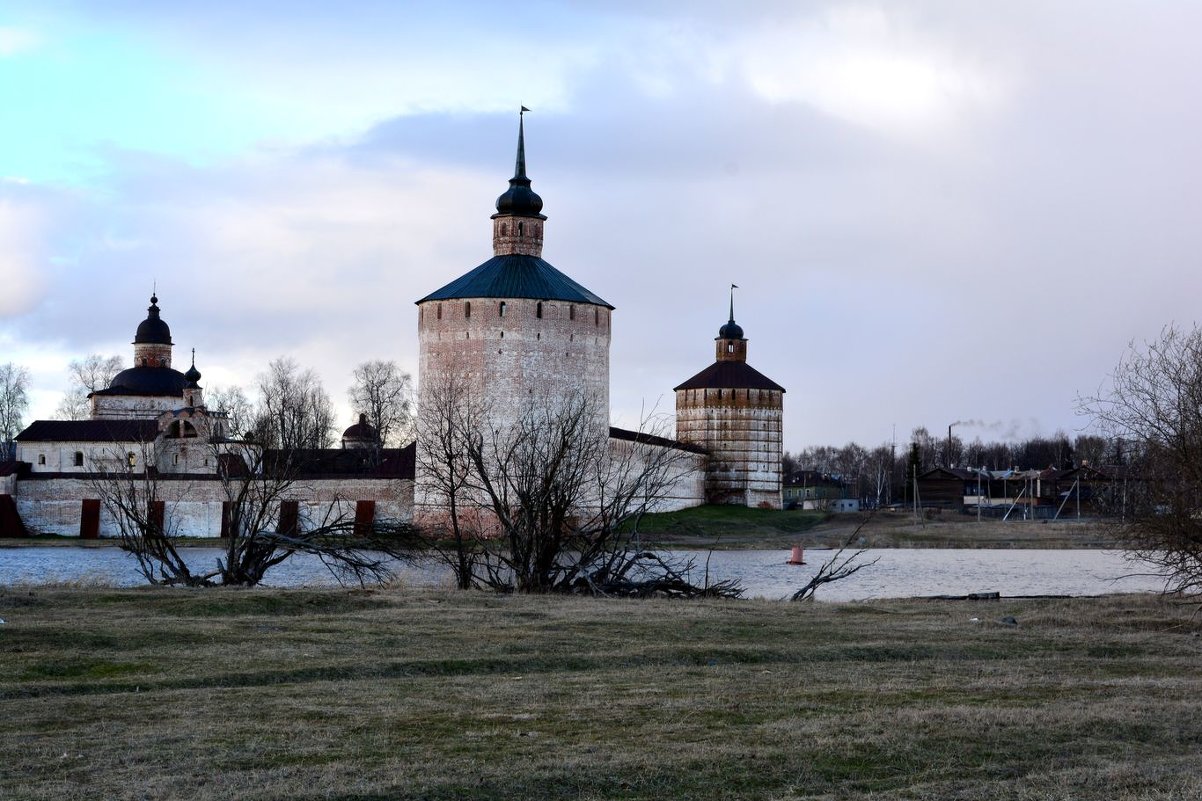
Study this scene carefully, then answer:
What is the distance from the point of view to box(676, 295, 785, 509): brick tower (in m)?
61.0

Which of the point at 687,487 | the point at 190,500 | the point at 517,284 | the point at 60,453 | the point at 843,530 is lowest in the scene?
the point at 843,530

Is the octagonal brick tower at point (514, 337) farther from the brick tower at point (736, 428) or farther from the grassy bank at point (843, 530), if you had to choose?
the brick tower at point (736, 428)

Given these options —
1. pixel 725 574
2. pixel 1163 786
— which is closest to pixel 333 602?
pixel 1163 786

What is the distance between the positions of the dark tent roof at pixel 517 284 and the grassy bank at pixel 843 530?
7.18m

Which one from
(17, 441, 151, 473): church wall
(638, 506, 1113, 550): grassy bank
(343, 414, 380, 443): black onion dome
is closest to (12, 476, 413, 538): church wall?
(17, 441, 151, 473): church wall

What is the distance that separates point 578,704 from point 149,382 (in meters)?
59.8

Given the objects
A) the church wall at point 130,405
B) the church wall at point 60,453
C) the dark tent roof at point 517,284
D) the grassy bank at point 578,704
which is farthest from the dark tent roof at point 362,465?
the grassy bank at point 578,704

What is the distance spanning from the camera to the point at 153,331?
66.6m

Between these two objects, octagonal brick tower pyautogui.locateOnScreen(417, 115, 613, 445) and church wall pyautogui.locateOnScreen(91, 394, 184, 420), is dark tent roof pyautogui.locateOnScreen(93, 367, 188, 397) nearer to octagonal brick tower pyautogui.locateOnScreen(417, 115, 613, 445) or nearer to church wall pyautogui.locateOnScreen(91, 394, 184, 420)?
church wall pyautogui.locateOnScreen(91, 394, 184, 420)

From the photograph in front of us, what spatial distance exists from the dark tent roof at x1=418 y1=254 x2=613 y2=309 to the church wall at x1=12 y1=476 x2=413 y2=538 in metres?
5.89

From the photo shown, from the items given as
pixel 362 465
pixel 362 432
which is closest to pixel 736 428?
pixel 362 432

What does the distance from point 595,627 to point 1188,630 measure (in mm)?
4962

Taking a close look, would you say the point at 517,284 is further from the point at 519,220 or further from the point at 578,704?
the point at 578,704

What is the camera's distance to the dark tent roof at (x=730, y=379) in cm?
6303
